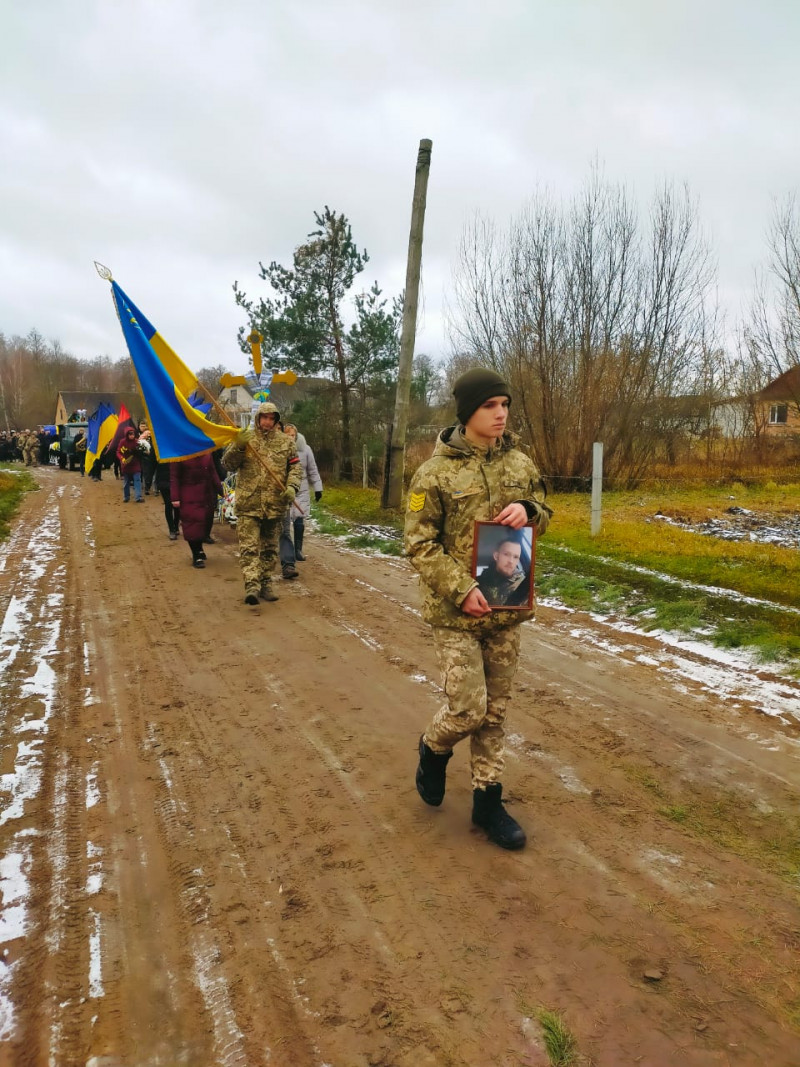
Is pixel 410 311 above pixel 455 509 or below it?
above

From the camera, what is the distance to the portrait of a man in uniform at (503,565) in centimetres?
306

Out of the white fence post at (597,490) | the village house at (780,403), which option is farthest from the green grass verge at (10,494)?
the village house at (780,403)

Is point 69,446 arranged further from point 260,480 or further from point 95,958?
point 95,958

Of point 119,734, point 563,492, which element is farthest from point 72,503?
point 119,734

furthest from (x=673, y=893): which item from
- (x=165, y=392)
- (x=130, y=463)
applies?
(x=130, y=463)

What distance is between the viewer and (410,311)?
44.7 ft

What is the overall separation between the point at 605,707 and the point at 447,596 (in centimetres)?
225

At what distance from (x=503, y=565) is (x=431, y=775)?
1.14 meters

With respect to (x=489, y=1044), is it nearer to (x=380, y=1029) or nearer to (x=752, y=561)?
(x=380, y=1029)

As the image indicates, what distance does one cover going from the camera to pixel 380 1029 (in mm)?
2275

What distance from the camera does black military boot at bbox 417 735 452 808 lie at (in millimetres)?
3463

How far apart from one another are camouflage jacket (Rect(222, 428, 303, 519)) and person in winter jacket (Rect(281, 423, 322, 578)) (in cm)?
66

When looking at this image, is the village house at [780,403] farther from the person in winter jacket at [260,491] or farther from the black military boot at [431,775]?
the black military boot at [431,775]

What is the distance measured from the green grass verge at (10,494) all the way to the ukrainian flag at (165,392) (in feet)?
19.3
